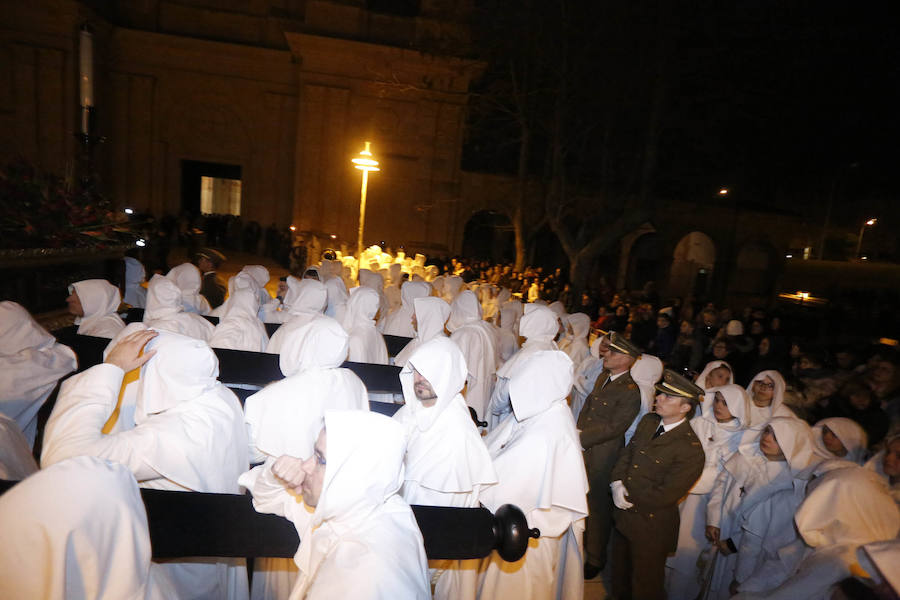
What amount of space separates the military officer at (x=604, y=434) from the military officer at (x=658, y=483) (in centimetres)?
44

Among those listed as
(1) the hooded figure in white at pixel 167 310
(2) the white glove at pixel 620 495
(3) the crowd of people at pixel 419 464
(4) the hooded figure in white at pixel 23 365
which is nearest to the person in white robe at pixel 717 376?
(3) the crowd of people at pixel 419 464

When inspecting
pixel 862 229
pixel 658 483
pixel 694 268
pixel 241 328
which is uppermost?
pixel 862 229

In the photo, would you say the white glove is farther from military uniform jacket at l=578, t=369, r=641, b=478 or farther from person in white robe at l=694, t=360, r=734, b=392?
person in white robe at l=694, t=360, r=734, b=392

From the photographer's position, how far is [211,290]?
8.31 metres

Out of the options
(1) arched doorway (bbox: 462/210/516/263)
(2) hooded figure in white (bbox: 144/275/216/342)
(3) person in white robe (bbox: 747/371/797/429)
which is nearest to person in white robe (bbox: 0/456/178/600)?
(2) hooded figure in white (bbox: 144/275/216/342)

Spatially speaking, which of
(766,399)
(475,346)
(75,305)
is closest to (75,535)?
(75,305)

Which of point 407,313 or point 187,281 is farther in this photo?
point 407,313

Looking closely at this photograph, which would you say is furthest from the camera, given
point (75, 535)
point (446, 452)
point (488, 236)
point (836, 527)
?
point (488, 236)

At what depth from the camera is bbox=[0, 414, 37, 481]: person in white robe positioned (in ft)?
7.72

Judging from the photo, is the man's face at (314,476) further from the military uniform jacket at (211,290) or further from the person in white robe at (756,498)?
the military uniform jacket at (211,290)

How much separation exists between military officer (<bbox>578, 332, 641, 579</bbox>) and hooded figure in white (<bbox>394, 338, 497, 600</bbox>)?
1.69 meters

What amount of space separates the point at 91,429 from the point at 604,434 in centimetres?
375

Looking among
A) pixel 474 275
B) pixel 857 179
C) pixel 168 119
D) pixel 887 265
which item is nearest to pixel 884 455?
pixel 474 275

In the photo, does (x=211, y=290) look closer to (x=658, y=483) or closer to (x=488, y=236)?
(x=658, y=483)
